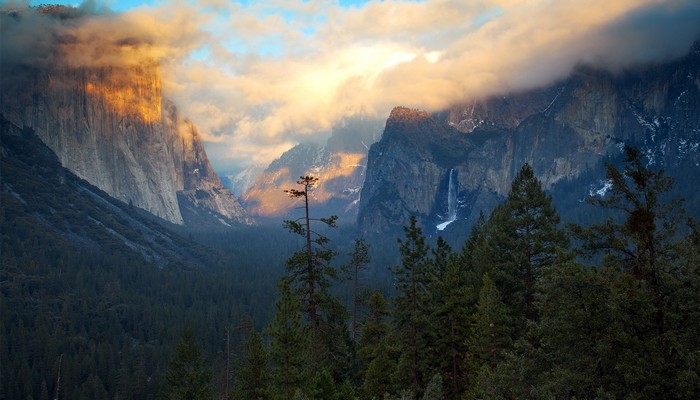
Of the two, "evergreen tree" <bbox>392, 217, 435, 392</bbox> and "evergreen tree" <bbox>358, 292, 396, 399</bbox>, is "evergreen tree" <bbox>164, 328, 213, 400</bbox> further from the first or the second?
"evergreen tree" <bbox>392, 217, 435, 392</bbox>

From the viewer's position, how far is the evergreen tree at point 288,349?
25672 mm

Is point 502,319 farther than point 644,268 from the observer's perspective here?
Yes

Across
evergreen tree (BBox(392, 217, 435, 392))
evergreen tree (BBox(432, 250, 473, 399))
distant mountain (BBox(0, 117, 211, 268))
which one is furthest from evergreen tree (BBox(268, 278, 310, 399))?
distant mountain (BBox(0, 117, 211, 268))

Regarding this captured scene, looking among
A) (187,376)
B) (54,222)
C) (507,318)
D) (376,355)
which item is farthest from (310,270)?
(54,222)

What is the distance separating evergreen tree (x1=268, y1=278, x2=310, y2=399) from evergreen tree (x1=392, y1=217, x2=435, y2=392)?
5531mm

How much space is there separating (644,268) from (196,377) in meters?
39.2

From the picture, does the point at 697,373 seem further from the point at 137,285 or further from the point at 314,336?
the point at 137,285

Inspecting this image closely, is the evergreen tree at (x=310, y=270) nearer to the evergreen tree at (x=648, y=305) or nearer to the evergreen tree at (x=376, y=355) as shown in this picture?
the evergreen tree at (x=376, y=355)

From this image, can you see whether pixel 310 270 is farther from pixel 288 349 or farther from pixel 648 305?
pixel 648 305

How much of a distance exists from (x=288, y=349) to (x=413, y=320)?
6.85 m

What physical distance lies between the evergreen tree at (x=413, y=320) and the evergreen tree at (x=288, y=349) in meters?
5.53

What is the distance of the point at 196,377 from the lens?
44562 millimetres

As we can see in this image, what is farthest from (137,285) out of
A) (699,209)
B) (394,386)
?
(699,209)

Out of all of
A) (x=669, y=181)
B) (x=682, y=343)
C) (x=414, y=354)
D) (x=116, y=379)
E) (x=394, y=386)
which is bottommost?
(x=116, y=379)
